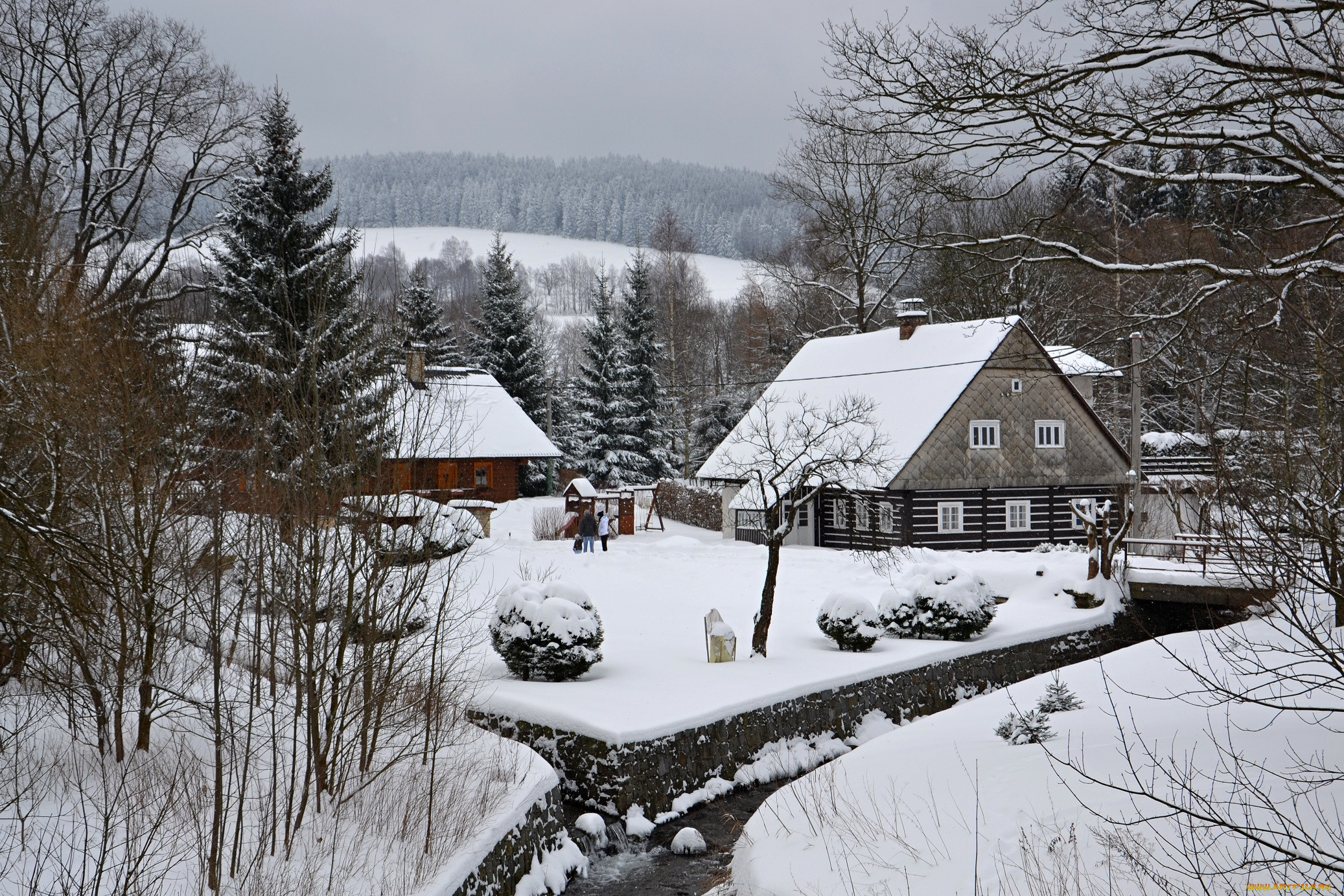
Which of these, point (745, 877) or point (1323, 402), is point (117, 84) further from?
point (1323, 402)

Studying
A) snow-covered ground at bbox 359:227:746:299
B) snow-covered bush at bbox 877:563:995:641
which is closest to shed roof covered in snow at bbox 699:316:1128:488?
snow-covered bush at bbox 877:563:995:641

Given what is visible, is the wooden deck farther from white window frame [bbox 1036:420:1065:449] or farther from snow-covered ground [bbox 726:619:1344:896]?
snow-covered ground [bbox 726:619:1344:896]

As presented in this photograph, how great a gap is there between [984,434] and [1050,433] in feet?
7.90

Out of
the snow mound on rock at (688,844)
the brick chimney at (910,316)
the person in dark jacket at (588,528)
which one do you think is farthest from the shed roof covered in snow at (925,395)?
the snow mound on rock at (688,844)

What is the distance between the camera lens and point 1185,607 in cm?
1980

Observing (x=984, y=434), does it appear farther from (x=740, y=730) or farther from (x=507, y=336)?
(x=507, y=336)

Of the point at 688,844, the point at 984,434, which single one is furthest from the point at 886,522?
the point at 688,844

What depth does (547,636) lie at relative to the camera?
13.1 meters

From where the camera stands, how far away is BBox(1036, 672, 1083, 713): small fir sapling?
10.2 metres

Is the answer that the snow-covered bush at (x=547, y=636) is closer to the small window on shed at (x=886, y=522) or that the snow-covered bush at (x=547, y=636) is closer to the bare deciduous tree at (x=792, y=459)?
the bare deciduous tree at (x=792, y=459)

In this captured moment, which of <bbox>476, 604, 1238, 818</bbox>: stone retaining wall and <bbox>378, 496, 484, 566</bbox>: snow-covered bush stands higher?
<bbox>378, 496, 484, 566</bbox>: snow-covered bush

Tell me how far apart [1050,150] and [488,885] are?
7.69m

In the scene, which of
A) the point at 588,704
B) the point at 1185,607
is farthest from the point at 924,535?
the point at 588,704

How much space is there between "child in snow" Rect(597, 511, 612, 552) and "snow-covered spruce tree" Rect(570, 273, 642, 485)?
12.9 m
